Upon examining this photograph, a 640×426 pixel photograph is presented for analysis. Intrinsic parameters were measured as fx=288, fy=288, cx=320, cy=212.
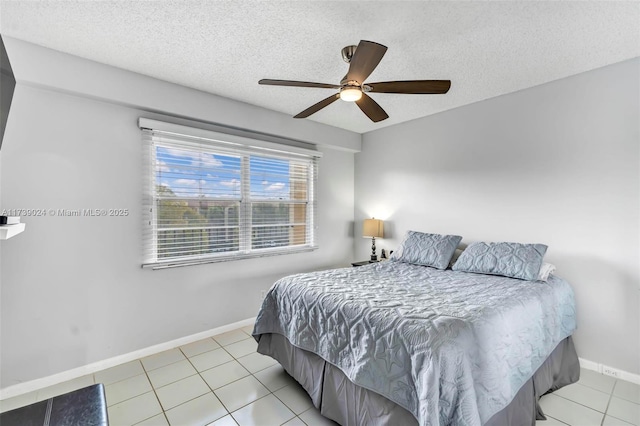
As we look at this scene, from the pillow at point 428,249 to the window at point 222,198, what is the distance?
1358 mm

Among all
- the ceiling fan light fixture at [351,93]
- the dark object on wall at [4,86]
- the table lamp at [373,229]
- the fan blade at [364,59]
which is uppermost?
the fan blade at [364,59]

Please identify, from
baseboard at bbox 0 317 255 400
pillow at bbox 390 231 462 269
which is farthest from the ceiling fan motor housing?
baseboard at bbox 0 317 255 400

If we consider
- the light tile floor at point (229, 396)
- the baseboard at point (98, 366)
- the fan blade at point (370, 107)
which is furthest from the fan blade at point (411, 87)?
the baseboard at point (98, 366)

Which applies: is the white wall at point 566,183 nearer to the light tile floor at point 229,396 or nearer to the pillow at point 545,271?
the pillow at point 545,271

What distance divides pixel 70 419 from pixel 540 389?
271 cm

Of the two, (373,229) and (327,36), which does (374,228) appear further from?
(327,36)

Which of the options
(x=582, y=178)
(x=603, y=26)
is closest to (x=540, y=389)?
(x=582, y=178)

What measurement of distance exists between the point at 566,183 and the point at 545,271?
871mm

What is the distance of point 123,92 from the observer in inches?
100

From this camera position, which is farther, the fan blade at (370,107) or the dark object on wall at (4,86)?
the fan blade at (370,107)

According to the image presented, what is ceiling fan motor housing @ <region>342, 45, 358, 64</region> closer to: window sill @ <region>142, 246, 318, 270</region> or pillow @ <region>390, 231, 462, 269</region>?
pillow @ <region>390, 231, 462, 269</region>

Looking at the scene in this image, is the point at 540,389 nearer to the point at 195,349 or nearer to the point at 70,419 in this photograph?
the point at 70,419

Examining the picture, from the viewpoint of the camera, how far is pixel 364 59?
67.7 inches

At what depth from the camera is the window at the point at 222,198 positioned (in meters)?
2.86
